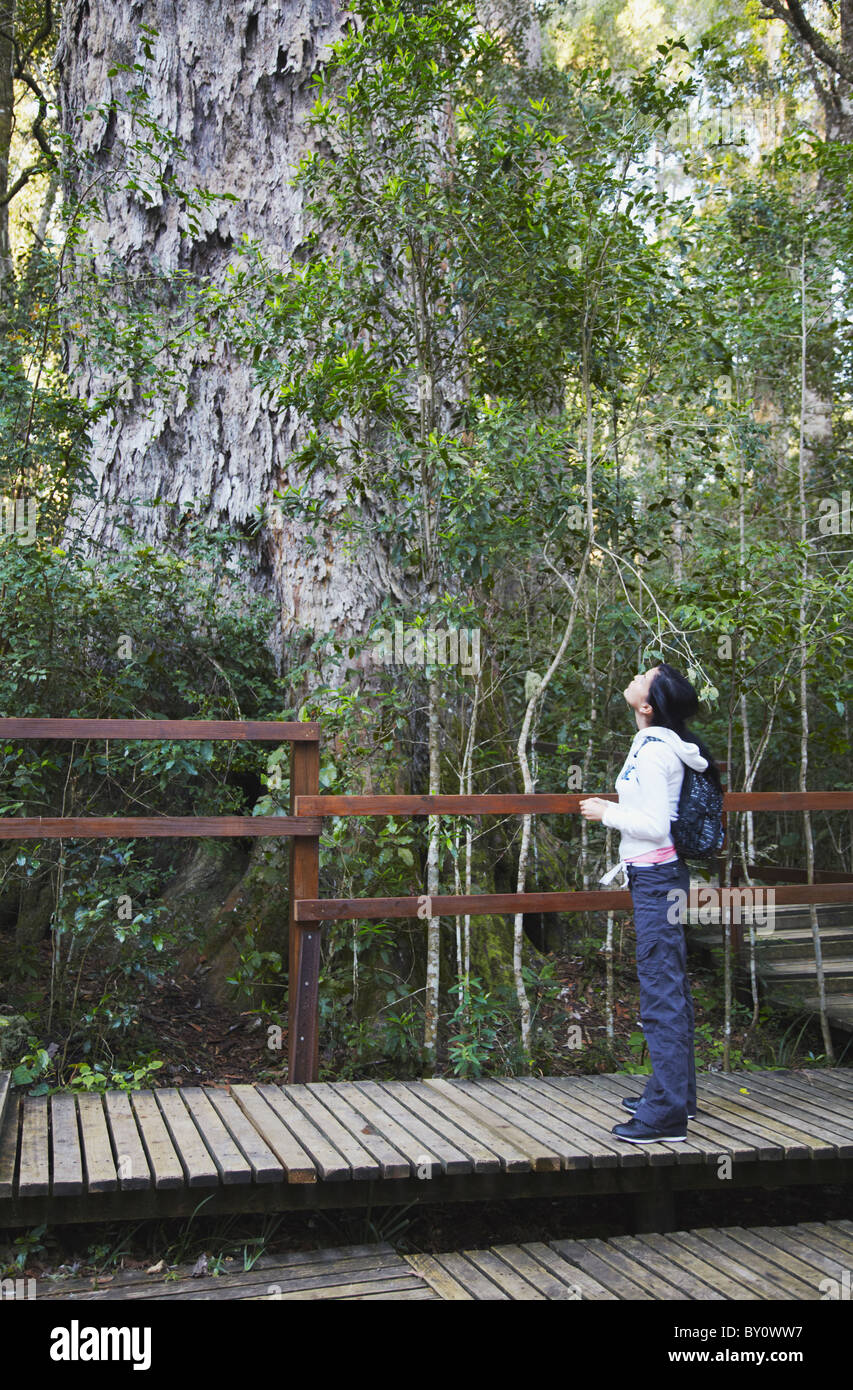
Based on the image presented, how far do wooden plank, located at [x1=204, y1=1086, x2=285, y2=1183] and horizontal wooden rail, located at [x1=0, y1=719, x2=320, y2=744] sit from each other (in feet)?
4.77

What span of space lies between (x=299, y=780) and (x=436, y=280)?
269cm

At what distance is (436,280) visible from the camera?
5566 mm

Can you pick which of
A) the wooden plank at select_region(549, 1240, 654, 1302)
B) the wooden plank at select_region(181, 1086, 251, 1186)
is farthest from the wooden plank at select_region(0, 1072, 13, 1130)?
the wooden plank at select_region(549, 1240, 654, 1302)

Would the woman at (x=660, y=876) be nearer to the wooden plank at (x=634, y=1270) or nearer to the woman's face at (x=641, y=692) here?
the woman's face at (x=641, y=692)

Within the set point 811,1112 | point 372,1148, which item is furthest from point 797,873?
point 372,1148

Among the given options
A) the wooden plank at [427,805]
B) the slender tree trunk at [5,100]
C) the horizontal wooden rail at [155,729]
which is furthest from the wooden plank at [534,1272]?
the slender tree trunk at [5,100]

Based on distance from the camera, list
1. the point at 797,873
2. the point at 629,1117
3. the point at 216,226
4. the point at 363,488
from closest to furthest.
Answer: the point at 629,1117, the point at 363,488, the point at 797,873, the point at 216,226

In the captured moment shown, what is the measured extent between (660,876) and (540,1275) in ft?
4.61

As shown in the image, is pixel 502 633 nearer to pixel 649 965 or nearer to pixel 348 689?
pixel 348 689

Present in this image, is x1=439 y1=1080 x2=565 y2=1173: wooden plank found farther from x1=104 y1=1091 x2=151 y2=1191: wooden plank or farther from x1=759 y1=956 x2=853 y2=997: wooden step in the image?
x1=759 y1=956 x2=853 y2=997: wooden step

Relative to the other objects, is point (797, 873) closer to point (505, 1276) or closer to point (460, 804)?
point (460, 804)

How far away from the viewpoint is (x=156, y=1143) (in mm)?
3818
